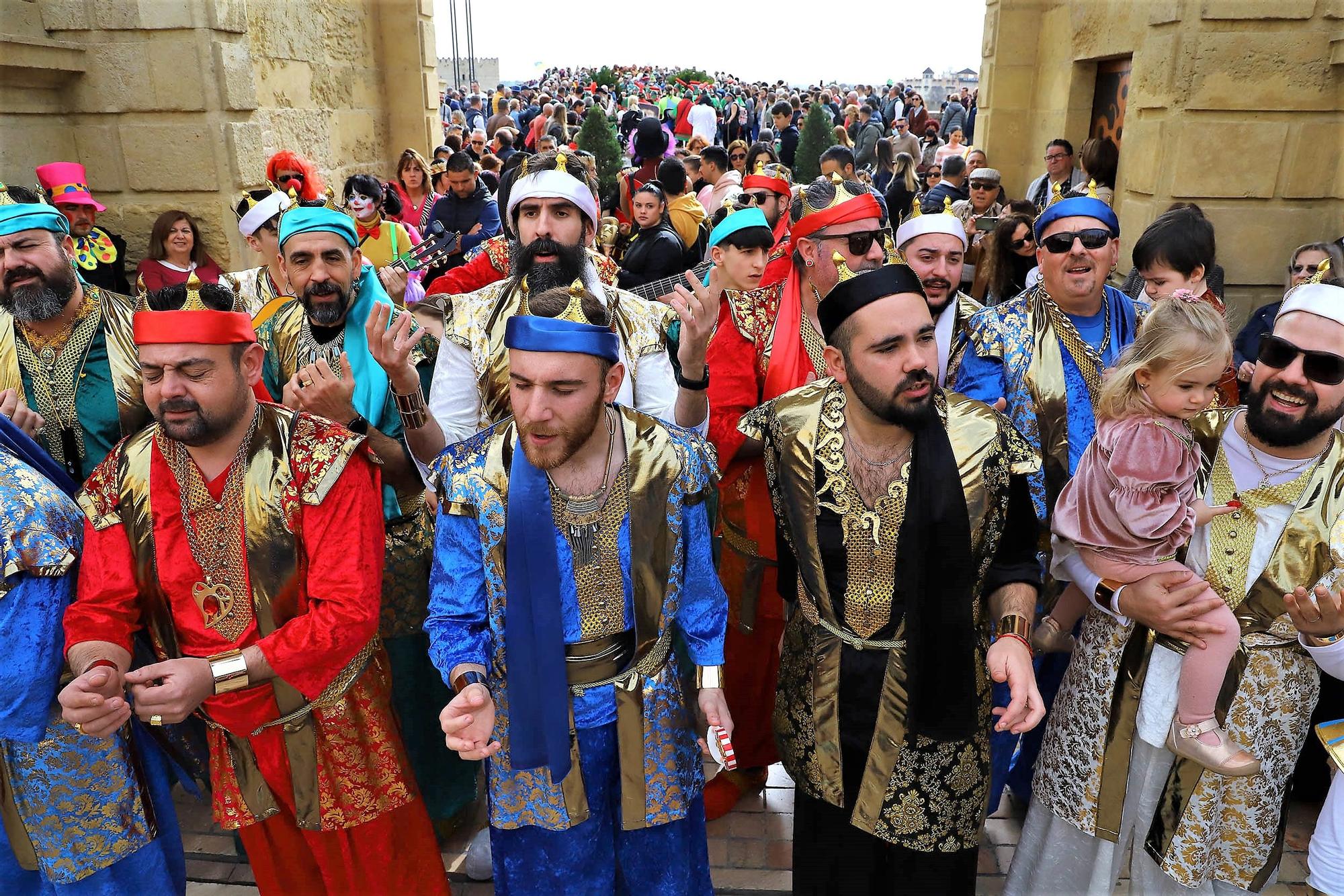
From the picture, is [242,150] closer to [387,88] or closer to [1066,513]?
[387,88]

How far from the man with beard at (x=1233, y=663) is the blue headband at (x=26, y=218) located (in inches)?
143

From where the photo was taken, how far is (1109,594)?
2.56 metres

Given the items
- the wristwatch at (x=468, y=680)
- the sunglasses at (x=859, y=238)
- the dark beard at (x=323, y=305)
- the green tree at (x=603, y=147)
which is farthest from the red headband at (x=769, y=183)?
the green tree at (x=603, y=147)

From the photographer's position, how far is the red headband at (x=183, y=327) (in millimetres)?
Answer: 2383

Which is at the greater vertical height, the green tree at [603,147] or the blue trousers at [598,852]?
the green tree at [603,147]

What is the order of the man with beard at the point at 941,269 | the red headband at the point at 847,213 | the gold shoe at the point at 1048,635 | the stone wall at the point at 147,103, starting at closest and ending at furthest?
the gold shoe at the point at 1048,635 < the red headband at the point at 847,213 < the man with beard at the point at 941,269 < the stone wall at the point at 147,103

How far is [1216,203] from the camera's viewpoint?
5863 mm

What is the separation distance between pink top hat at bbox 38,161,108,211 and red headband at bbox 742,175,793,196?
4.05 m

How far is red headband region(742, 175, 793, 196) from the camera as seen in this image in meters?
5.66

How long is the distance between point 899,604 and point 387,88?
9876mm

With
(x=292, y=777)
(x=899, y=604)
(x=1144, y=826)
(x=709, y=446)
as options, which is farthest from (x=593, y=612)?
(x=1144, y=826)

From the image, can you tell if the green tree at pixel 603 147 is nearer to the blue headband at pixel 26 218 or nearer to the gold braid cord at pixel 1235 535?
the blue headband at pixel 26 218

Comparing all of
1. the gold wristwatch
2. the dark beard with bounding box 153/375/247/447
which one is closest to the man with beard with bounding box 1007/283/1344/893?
the gold wristwatch

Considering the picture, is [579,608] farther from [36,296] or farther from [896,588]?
[36,296]
